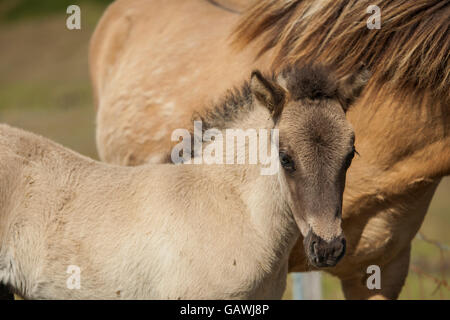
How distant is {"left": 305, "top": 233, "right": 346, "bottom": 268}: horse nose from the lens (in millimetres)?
2830

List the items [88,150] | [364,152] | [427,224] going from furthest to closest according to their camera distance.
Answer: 1. [88,150]
2. [427,224]
3. [364,152]

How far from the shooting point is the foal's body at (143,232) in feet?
10.5

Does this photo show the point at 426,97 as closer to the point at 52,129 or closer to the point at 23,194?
the point at 23,194

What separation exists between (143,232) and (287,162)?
892mm

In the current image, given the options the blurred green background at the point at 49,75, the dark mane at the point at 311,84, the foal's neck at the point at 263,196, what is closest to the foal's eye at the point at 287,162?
the foal's neck at the point at 263,196

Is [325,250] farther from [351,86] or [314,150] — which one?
[351,86]

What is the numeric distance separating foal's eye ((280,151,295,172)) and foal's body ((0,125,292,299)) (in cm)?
25

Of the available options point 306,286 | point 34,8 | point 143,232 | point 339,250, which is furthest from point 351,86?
point 34,8

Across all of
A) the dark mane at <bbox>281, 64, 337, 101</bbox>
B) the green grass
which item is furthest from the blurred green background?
the dark mane at <bbox>281, 64, 337, 101</bbox>

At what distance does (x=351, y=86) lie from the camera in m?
3.16

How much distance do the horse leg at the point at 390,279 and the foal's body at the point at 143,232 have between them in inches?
39.6

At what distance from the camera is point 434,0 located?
12.0 feet

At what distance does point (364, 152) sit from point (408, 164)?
26 cm
